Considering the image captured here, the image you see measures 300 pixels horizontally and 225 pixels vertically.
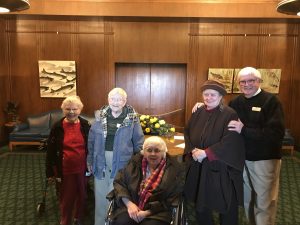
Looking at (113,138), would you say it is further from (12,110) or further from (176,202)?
(12,110)

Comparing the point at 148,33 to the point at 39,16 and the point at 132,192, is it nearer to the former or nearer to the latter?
the point at 39,16

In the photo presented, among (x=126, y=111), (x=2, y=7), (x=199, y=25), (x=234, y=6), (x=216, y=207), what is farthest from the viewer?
(x=199, y=25)

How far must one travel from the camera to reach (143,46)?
276 inches

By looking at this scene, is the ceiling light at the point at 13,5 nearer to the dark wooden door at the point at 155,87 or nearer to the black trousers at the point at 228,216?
the black trousers at the point at 228,216

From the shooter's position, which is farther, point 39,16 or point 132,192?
point 39,16

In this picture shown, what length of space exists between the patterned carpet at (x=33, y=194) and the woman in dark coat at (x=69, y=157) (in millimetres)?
403

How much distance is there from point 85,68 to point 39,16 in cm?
178

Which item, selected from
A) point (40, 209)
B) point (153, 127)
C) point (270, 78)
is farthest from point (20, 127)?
point (270, 78)

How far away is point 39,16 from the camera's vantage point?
6871 mm

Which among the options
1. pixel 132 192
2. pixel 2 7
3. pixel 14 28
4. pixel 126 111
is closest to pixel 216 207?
pixel 132 192

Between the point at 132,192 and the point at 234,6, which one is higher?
the point at 234,6

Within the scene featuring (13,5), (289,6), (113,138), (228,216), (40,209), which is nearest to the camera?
(289,6)

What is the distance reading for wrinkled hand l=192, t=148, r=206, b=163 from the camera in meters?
2.29

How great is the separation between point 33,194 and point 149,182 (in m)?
2.47
